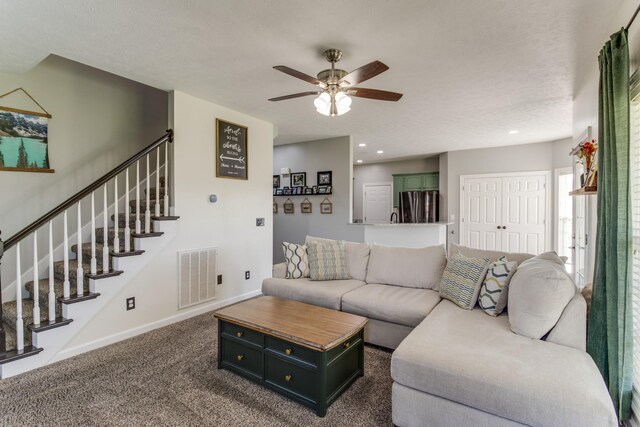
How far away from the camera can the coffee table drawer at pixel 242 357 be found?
223 cm

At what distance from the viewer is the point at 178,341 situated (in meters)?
2.96

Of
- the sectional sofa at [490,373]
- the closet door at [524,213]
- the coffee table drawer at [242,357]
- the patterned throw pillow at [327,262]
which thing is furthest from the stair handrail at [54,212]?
the closet door at [524,213]

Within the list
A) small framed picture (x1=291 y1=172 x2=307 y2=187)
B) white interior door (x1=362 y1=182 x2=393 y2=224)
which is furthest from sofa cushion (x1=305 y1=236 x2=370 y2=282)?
white interior door (x1=362 y1=182 x2=393 y2=224)

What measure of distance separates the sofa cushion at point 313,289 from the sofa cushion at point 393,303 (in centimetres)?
11

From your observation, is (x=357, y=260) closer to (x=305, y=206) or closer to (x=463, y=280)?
(x=463, y=280)

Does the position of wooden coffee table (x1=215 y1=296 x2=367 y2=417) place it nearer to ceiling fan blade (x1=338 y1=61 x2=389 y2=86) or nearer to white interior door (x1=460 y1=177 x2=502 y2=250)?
ceiling fan blade (x1=338 y1=61 x2=389 y2=86)

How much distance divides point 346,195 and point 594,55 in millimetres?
3659

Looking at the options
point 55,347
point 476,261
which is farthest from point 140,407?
point 476,261

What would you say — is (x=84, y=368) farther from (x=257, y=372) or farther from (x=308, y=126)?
(x=308, y=126)

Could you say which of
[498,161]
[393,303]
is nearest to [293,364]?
[393,303]

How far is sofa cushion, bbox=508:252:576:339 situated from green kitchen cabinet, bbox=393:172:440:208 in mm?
5689

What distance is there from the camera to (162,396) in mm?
2104

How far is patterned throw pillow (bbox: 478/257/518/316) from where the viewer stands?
235 cm

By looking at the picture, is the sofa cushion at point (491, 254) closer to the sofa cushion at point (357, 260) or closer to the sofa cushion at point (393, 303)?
the sofa cushion at point (393, 303)
